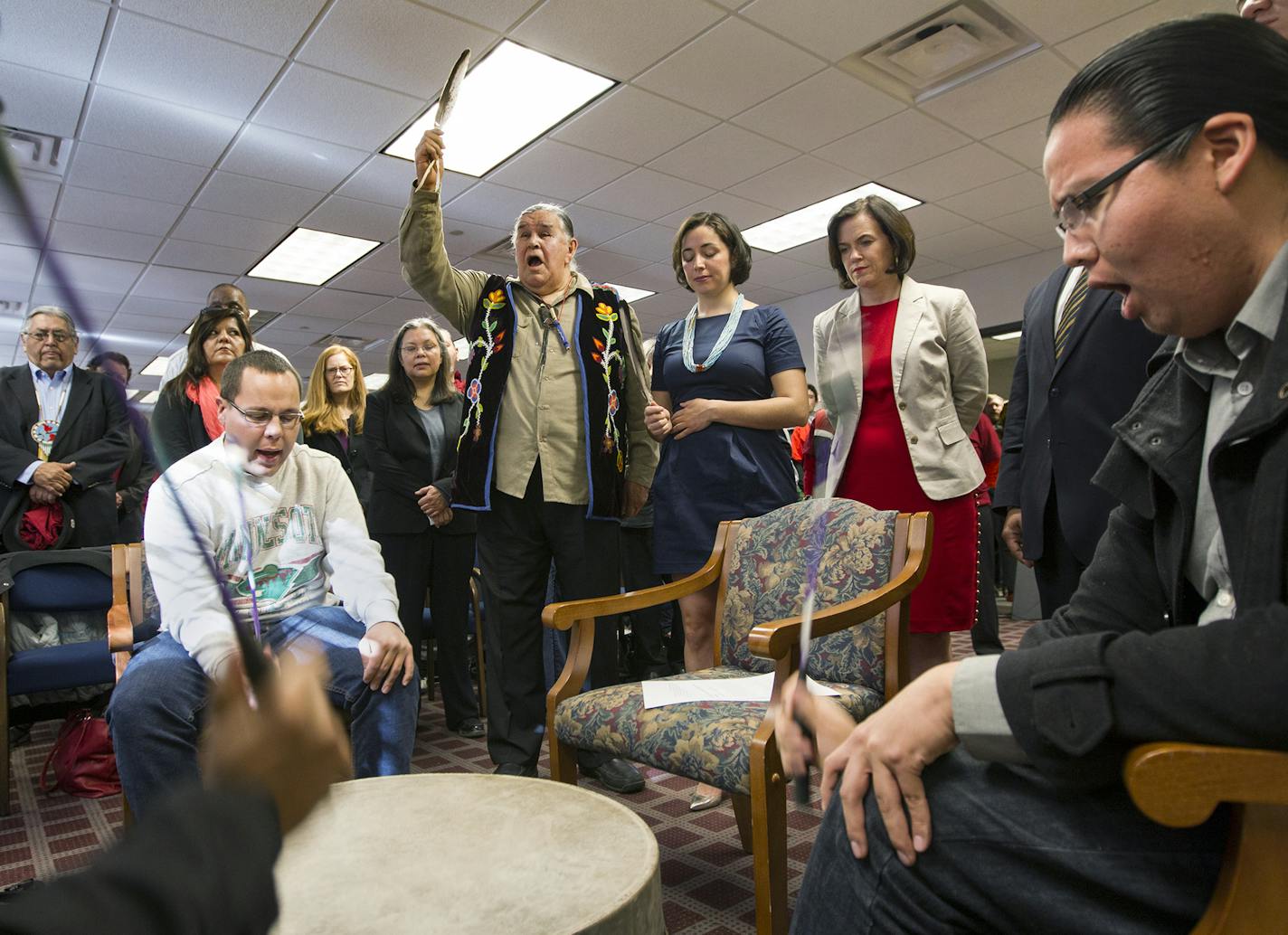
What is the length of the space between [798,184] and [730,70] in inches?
56.2

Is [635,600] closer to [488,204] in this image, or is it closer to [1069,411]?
[1069,411]

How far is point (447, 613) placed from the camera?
2809 mm

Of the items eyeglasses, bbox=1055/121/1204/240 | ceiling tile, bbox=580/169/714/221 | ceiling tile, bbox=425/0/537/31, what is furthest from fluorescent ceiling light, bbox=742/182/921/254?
eyeglasses, bbox=1055/121/1204/240

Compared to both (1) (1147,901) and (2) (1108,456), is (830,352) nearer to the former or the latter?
(2) (1108,456)

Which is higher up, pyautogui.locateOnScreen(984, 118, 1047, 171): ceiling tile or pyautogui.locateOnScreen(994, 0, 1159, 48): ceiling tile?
pyautogui.locateOnScreen(994, 0, 1159, 48): ceiling tile

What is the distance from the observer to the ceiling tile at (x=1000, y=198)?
5.11 m

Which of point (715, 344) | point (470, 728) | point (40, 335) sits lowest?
point (470, 728)

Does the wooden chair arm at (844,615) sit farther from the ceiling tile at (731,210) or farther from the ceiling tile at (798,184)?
the ceiling tile at (731,210)

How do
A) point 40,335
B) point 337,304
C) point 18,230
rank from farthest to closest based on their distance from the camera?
point 337,304 → point 40,335 → point 18,230

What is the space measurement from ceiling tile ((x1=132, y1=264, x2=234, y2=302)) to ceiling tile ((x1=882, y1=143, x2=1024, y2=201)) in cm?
515

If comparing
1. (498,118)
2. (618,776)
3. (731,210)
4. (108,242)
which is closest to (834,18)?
(498,118)

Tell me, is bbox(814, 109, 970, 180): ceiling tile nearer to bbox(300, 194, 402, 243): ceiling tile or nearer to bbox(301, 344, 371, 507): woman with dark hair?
bbox(300, 194, 402, 243): ceiling tile

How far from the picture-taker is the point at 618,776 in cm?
210

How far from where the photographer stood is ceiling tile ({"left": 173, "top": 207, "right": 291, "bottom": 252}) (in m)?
5.21
